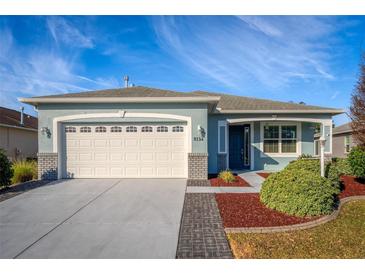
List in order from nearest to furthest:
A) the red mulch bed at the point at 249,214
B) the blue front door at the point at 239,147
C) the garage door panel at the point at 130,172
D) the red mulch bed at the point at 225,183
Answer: the red mulch bed at the point at 249,214, the red mulch bed at the point at 225,183, the garage door panel at the point at 130,172, the blue front door at the point at 239,147

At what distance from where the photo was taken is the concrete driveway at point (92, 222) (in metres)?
3.58

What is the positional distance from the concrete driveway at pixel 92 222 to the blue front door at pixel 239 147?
215 inches

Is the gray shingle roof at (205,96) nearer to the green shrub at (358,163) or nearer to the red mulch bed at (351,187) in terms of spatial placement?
the green shrub at (358,163)

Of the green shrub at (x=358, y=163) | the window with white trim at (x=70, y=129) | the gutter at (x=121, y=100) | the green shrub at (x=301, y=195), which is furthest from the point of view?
the window with white trim at (x=70, y=129)

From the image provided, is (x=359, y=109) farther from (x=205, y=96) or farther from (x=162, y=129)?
(x=162, y=129)

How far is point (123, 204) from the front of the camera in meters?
5.97

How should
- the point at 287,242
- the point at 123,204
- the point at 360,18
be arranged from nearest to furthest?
the point at 287,242 < the point at 123,204 < the point at 360,18

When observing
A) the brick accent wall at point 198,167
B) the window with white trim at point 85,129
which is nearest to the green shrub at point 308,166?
the brick accent wall at point 198,167

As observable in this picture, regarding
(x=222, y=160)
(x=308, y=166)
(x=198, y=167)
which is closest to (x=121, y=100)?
(x=198, y=167)

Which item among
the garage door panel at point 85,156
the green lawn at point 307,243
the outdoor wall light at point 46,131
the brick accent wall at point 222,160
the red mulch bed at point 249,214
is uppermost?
the outdoor wall light at point 46,131

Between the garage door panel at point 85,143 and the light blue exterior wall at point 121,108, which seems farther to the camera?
the garage door panel at point 85,143
